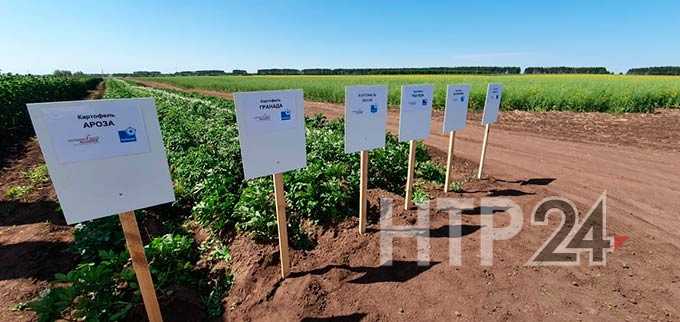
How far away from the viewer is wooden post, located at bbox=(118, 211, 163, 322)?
8.31 ft

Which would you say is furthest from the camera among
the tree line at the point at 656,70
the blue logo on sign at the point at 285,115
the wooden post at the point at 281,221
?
the tree line at the point at 656,70

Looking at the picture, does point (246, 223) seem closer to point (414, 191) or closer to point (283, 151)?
point (283, 151)

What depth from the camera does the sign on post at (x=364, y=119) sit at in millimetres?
3852

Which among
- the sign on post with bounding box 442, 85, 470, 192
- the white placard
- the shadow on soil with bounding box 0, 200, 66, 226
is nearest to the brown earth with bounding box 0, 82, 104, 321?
the shadow on soil with bounding box 0, 200, 66, 226

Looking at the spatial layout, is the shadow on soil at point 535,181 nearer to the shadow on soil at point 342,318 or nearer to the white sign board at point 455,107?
the white sign board at point 455,107

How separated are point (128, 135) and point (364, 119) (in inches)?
95.5

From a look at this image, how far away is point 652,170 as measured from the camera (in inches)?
283

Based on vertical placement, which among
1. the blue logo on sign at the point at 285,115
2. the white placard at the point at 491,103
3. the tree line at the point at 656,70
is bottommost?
the tree line at the point at 656,70

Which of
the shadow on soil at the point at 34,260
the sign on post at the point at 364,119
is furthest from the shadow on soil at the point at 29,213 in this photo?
the sign on post at the point at 364,119

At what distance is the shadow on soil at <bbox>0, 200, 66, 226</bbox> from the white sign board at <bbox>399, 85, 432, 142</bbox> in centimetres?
533

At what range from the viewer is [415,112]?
4.62m

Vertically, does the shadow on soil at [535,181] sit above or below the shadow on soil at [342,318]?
below

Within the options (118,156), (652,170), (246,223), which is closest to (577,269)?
(246,223)

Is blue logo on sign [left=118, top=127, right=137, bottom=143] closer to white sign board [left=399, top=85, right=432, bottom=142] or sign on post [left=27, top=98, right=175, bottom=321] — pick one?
sign on post [left=27, top=98, right=175, bottom=321]
